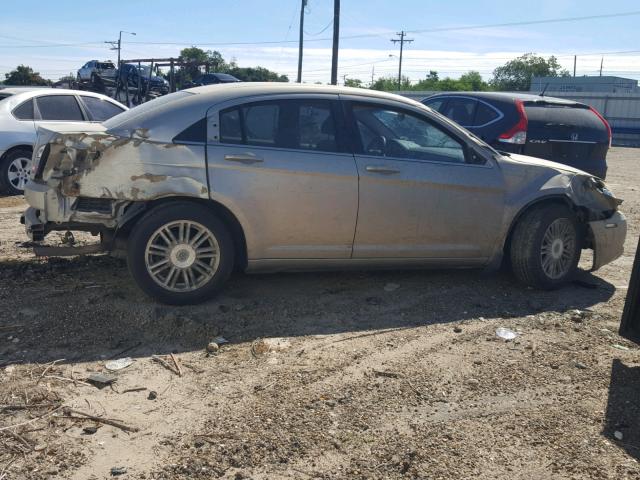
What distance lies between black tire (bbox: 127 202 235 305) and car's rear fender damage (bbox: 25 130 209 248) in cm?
11

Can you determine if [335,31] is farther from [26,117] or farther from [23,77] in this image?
[23,77]

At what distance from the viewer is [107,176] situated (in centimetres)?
499

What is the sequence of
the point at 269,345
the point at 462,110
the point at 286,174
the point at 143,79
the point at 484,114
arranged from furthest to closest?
the point at 143,79, the point at 462,110, the point at 484,114, the point at 286,174, the point at 269,345

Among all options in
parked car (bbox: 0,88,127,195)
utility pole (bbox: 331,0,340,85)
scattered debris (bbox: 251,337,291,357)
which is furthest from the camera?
utility pole (bbox: 331,0,340,85)

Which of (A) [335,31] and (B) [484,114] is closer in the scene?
(B) [484,114]

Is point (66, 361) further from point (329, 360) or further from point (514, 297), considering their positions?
point (514, 297)

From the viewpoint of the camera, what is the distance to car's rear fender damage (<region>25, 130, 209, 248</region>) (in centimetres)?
498

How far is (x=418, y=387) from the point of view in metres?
4.07

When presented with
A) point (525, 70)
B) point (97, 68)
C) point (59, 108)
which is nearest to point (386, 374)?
point (59, 108)

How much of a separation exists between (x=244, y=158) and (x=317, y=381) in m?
1.92

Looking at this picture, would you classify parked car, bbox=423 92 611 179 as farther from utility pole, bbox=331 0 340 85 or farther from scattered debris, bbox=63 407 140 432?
utility pole, bbox=331 0 340 85

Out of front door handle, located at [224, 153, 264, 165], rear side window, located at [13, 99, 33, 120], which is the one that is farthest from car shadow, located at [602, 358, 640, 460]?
rear side window, located at [13, 99, 33, 120]

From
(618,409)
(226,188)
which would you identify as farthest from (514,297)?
(226,188)

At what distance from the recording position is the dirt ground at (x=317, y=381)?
3.28m
